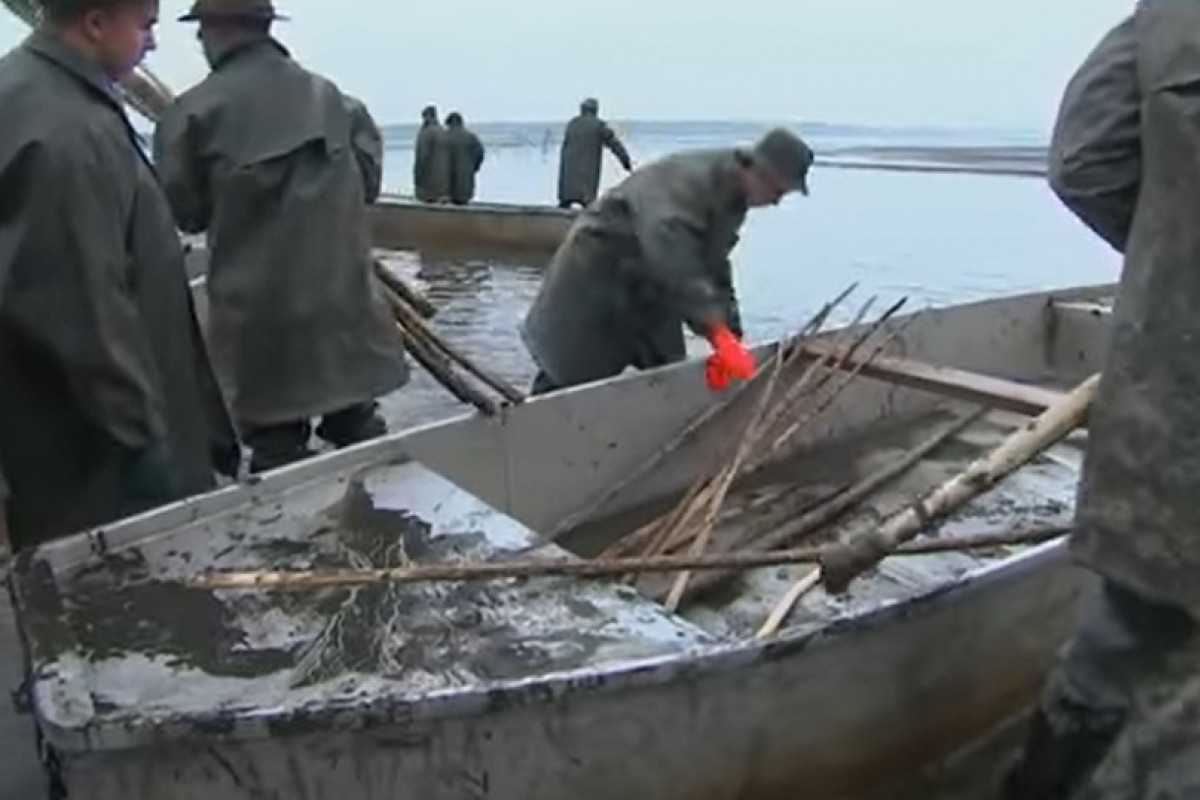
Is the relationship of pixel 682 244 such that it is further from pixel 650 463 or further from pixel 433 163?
pixel 433 163

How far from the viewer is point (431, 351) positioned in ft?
17.4

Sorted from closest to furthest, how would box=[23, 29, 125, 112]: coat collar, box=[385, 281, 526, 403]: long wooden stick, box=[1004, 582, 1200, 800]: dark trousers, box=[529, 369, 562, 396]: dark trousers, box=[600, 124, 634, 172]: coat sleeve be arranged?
box=[1004, 582, 1200, 800]: dark trousers, box=[23, 29, 125, 112]: coat collar, box=[385, 281, 526, 403]: long wooden stick, box=[529, 369, 562, 396]: dark trousers, box=[600, 124, 634, 172]: coat sleeve

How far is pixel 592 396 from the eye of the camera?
5.06 meters

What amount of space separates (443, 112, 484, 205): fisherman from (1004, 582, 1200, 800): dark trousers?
19225 mm

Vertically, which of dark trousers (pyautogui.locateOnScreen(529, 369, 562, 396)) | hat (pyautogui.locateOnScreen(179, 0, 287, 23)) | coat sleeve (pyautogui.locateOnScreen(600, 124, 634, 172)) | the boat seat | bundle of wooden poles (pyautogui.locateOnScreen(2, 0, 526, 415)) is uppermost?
hat (pyautogui.locateOnScreen(179, 0, 287, 23))

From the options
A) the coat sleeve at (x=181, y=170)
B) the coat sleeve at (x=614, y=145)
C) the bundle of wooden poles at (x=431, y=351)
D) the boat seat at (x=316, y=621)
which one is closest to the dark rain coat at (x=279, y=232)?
the coat sleeve at (x=181, y=170)

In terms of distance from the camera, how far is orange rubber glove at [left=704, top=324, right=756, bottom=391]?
539cm

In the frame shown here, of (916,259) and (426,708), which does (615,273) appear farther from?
(916,259)

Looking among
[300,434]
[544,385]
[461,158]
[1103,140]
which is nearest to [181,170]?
[300,434]

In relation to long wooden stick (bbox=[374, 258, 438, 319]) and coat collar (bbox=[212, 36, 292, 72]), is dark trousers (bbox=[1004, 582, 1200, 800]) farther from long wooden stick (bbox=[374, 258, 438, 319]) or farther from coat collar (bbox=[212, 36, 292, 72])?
coat collar (bbox=[212, 36, 292, 72])

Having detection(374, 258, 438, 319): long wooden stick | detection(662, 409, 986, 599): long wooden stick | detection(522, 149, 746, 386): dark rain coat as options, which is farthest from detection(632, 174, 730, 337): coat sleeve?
detection(374, 258, 438, 319): long wooden stick

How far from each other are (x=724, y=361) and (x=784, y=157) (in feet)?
2.55

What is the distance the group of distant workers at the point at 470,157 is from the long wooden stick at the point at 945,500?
17504 mm

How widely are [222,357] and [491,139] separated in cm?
7121
